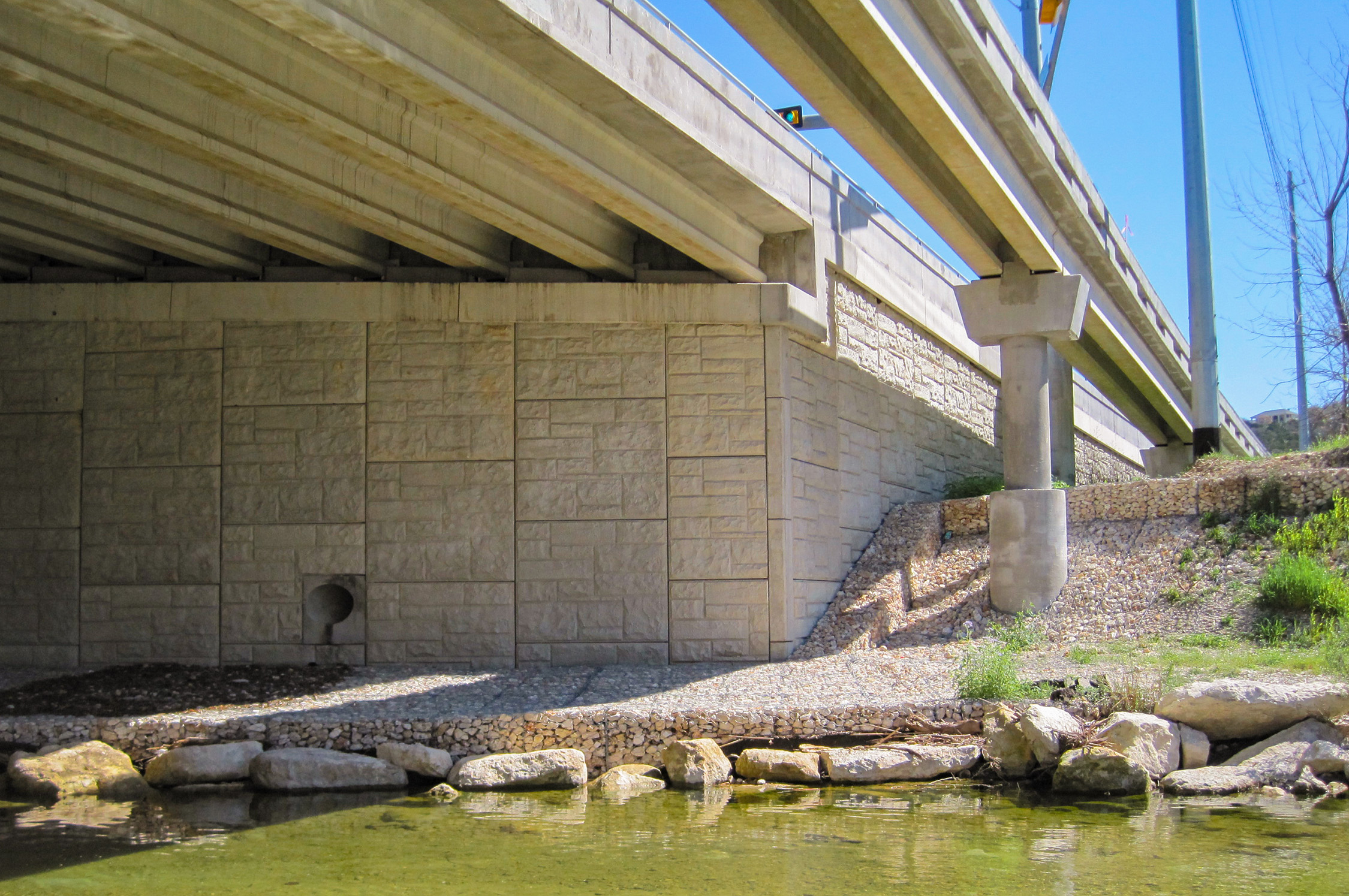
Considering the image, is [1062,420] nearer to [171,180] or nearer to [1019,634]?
[1019,634]

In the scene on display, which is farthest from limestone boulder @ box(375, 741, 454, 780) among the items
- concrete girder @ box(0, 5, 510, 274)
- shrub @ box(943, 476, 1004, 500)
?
shrub @ box(943, 476, 1004, 500)

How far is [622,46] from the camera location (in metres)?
9.18

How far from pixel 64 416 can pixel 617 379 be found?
20.1ft

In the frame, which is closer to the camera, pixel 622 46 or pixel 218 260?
pixel 622 46

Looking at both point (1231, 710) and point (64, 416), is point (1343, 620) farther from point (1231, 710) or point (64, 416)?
point (64, 416)

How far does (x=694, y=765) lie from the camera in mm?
8422

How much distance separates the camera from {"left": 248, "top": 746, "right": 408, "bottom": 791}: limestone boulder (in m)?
8.45

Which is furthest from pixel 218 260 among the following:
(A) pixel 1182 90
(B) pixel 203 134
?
(A) pixel 1182 90

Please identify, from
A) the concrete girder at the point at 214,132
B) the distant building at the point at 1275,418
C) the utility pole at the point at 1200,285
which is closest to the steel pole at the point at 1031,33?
the utility pole at the point at 1200,285

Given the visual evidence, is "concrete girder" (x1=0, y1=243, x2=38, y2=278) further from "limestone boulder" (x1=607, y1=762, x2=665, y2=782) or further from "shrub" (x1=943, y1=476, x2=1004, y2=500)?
"shrub" (x1=943, y1=476, x2=1004, y2=500)

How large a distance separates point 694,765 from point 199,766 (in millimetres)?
3700

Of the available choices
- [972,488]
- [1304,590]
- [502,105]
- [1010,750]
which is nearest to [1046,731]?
[1010,750]

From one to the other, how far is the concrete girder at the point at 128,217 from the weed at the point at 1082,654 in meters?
9.52

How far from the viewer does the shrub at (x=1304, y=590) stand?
11602mm
